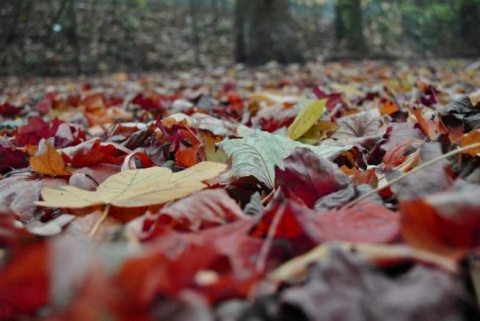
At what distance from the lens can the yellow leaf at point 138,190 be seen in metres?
0.75

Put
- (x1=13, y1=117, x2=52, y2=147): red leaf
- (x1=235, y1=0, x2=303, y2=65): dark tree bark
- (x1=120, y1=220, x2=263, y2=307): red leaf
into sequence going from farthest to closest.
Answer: (x1=235, y1=0, x2=303, y2=65): dark tree bark → (x1=13, y1=117, x2=52, y2=147): red leaf → (x1=120, y1=220, x2=263, y2=307): red leaf

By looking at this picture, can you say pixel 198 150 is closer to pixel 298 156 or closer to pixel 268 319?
pixel 298 156

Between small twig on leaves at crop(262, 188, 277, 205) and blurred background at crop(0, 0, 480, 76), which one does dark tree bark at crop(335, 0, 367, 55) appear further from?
small twig on leaves at crop(262, 188, 277, 205)

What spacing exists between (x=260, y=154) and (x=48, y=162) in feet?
1.46

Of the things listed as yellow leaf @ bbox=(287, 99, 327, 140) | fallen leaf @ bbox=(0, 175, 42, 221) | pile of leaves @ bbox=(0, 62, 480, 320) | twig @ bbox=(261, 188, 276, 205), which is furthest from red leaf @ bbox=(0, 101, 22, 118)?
twig @ bbox=(261, 188, 276, 205)

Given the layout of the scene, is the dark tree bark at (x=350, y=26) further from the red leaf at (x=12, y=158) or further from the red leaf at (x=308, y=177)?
the red leaf at (x=308, y=177)

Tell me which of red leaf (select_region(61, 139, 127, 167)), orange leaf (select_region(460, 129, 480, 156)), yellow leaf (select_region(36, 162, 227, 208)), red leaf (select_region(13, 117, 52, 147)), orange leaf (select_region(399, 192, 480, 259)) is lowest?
red leaf (select_region(13, 117, 52, 147))

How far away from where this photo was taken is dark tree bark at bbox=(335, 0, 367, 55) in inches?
354

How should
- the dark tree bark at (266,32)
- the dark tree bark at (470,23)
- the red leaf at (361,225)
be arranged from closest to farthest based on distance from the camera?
the red leaf at (361,225) → the dark tree bark at (266,32) → the dark tree bark at (470,23)

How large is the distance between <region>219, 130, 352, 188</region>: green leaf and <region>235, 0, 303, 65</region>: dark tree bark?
5.53 meters

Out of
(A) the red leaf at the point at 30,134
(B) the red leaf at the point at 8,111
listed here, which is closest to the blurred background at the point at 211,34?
(B) the red leaf at the point at 8,111

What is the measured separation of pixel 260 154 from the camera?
955 mm

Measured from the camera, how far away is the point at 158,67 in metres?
7.86

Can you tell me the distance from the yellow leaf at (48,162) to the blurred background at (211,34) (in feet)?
15.3
